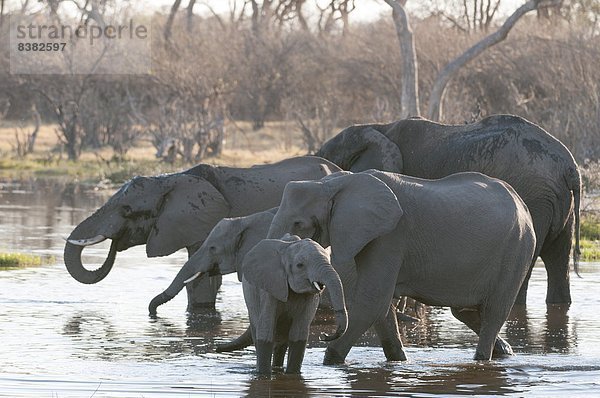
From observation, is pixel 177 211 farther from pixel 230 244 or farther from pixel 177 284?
pixel 230 244

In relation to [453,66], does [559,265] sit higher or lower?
lower

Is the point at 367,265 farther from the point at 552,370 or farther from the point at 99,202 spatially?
the point at 99,202

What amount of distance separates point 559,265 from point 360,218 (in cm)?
452

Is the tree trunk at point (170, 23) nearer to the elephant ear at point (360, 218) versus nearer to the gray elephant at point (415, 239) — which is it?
the gray elephant at point (415, 239)

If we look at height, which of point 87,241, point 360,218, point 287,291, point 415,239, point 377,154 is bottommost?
point 87,241

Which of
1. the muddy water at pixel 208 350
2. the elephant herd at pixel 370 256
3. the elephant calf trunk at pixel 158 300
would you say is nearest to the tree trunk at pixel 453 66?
the muddy water at pixel 208 350

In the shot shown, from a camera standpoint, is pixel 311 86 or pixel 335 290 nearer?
pixel 335 290

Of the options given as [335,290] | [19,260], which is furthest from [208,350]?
[19,260]

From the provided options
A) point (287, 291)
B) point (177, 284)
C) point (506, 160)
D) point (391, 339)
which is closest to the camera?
point (287, 291)

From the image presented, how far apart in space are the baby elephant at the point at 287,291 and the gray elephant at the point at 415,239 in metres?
0.39

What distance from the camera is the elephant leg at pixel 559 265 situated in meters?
12.7

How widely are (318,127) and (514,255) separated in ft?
81.2

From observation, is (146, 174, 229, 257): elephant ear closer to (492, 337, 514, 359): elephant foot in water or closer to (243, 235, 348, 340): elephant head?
(492, 337, 514, 359): elephant foot in water

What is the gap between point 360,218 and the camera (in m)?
8.62
